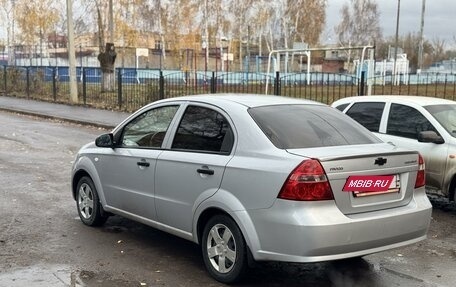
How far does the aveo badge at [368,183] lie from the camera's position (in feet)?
13.6

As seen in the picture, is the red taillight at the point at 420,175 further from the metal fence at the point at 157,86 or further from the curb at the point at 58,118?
the curb at the point at 58,118

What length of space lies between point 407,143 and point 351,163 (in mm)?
3486

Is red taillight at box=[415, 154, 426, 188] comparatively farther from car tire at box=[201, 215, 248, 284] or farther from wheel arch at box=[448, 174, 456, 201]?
wheel arch at box=[448, 174, 456, 201]

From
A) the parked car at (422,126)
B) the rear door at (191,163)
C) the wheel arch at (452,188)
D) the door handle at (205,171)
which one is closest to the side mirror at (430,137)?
the parked car at (422,126)

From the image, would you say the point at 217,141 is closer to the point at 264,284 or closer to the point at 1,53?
the point at 264,284

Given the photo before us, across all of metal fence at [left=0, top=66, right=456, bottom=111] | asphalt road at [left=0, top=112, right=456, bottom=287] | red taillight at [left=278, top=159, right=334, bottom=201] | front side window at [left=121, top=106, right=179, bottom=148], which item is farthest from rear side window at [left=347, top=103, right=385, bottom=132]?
metal fence at [left=0, top=66, right=456, bottom=111]

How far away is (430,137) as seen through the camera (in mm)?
6887

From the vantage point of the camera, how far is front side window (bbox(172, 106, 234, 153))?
470cm

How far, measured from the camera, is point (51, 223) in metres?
6.42

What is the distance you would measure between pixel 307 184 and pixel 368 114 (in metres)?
4.27

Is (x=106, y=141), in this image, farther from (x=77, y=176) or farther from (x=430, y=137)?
(x=430, y=137)

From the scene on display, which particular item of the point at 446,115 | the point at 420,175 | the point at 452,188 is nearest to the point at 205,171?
the point at 420,175

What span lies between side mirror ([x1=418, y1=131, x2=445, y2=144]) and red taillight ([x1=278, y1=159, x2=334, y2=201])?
334 cm

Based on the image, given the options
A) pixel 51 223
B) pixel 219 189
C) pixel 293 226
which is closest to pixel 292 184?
pixel 293 226
